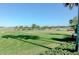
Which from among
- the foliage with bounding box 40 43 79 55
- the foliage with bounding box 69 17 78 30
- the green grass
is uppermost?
the foliage with bounding box 69 17 78 30

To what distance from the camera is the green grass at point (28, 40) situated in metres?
5.02

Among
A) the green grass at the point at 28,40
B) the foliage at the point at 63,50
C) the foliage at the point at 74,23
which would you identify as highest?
the foliage at the point at 74,23

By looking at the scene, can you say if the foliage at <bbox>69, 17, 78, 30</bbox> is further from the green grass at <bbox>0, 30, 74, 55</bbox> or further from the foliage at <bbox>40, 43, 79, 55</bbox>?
the foliage at <bbox>40, 43, 79, 55</bbox>

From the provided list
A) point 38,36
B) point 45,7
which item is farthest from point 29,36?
point 45,7

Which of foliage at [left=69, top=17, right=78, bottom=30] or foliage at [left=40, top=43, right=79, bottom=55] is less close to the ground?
foliage at [left=69, top=17, right=78, bottom=30]

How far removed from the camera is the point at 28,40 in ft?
16.6

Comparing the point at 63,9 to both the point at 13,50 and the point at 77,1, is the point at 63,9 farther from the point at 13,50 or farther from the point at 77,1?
the point at 13,50

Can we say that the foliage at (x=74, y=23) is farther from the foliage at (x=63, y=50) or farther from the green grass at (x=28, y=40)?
the foliage at (x=63, y=50)

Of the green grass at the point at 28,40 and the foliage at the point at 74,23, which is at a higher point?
the foliage at the point at 74,23

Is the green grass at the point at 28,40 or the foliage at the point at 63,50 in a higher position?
the green grass at the point at 28,40

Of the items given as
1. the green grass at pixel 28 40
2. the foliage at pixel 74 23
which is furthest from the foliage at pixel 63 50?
the foliage at pixel 74 23

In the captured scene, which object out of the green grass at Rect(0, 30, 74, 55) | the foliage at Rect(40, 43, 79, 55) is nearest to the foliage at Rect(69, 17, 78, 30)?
the green grass at Rect(0, 30, 74, 55)

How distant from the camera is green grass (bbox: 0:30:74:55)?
5.02 meters

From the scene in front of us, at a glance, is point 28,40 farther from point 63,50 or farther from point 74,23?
point 74,23
